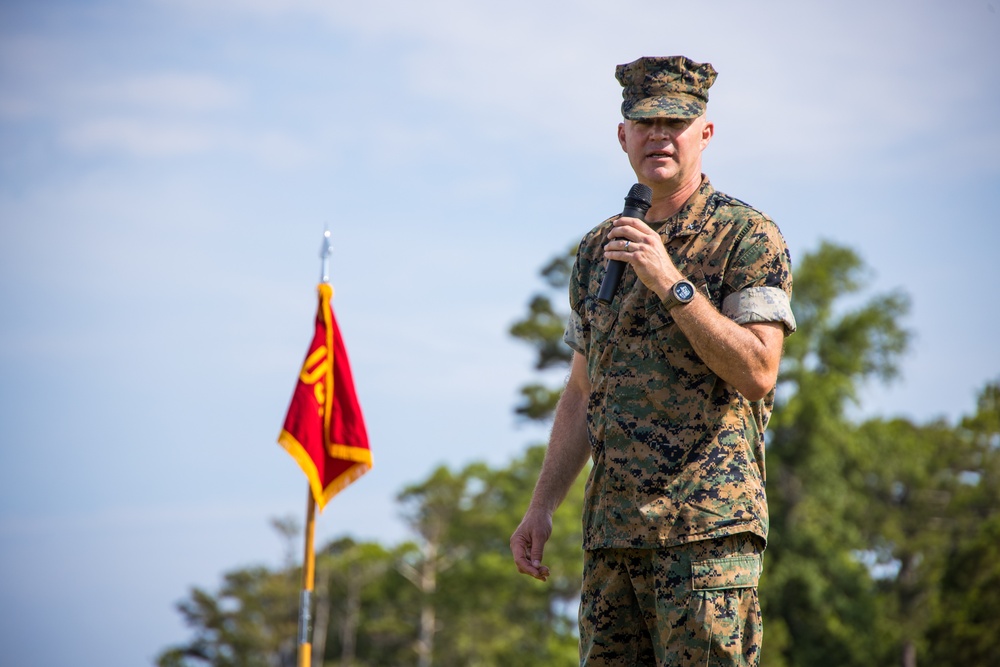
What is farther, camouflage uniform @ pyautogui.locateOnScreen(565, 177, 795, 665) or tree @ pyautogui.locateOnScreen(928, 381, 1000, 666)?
tree @ pyautogui.locateOnScreen(928, 381, 1000, 666)

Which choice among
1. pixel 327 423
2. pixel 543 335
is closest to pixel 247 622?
pixel 543 335

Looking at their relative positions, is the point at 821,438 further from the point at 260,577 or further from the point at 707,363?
the point at 707,363

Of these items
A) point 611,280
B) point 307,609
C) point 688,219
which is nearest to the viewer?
point 611,280

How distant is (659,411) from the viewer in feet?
10.5

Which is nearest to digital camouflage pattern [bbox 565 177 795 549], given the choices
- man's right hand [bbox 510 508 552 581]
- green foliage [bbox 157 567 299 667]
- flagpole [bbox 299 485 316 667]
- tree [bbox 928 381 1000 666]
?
man's right hand [bbox 510 508 552 581]

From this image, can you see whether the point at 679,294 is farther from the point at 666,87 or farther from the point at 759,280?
the point at 666,87

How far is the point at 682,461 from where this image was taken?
315 cm

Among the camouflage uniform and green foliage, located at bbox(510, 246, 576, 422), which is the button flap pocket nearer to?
the camouflage uniform

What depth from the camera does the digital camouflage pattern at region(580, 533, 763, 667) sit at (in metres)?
3.07

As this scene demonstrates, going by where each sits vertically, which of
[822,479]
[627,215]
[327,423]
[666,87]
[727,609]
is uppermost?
[822,479]

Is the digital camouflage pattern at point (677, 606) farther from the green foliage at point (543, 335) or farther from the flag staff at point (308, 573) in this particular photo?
the green foliage at point (543, 335)

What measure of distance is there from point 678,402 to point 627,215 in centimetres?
50

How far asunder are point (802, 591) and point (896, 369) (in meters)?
9.64

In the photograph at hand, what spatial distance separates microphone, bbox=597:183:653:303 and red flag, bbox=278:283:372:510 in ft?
15.3
